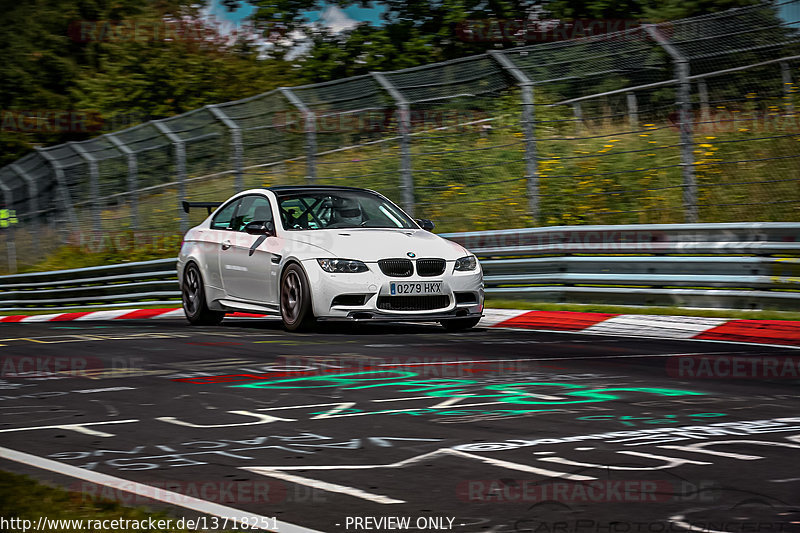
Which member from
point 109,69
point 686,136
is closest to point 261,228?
point 686,136

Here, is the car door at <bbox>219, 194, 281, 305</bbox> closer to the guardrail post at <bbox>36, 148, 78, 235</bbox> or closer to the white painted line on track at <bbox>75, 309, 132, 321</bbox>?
the white painted line on track at <bbox>75, 309, 132, 321</bbox>

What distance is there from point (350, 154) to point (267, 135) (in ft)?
5.83

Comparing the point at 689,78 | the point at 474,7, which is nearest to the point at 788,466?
the point at 689,78

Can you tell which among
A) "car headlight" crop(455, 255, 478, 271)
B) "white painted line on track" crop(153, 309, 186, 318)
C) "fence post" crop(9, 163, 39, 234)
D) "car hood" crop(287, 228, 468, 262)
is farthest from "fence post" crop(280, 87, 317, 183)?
"fence post" crop(9, 163, 39, 234)

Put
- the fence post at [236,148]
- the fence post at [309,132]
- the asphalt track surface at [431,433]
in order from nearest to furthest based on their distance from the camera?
the asphalt track surface at [431,433] → the fence post at [309,132] → the fence post at [236,148]

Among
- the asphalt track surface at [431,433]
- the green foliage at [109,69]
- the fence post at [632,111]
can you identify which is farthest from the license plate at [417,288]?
the green foliage at [109,69]

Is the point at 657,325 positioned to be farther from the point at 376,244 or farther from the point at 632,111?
the point at 632,111

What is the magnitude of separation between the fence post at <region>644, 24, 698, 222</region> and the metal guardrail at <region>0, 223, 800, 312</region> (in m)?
0.58

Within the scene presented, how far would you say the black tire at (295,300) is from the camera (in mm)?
11000

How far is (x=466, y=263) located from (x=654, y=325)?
1859mm

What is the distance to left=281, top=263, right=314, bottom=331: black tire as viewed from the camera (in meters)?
11.0

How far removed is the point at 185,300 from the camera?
13.7 metres

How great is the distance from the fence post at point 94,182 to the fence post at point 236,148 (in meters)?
5.30

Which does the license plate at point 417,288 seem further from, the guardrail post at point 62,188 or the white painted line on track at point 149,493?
the guardrail post at point 62,188
